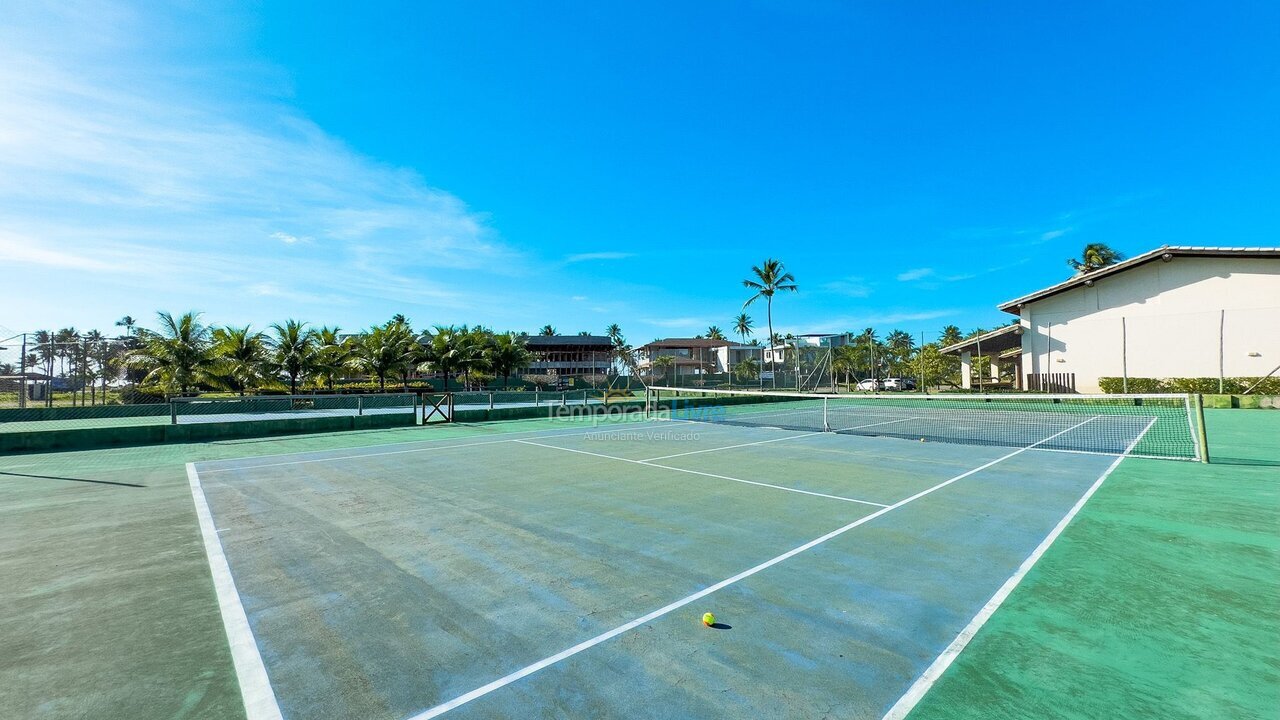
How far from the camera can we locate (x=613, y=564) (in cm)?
552

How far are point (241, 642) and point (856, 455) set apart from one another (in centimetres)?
1215

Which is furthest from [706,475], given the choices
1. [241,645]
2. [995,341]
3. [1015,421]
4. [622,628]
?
[995,341]

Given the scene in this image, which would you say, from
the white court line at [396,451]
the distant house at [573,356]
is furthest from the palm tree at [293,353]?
the distant house at [573,356]

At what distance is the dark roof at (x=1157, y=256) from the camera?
27906 mm

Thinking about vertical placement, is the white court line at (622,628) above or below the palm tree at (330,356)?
below

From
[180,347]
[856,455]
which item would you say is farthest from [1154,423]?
[180,347]

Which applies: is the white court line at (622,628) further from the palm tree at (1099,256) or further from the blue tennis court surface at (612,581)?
the palm tree at (1099,256)

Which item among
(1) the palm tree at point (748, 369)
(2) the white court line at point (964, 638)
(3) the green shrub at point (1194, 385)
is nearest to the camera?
(2) the white court line at point (964, 638)

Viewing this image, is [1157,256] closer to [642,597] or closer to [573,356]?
[642,597]

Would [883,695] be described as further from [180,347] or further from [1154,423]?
[180,347]

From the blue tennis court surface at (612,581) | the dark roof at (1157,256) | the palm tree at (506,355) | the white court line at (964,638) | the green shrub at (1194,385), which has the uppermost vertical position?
the dark roof at (1157,256)

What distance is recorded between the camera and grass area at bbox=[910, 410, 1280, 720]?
10.3 feet

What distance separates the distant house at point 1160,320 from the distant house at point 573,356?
200ft

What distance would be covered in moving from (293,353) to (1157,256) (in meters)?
51.6
